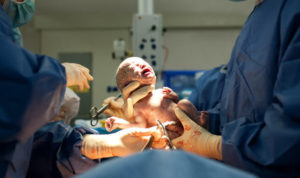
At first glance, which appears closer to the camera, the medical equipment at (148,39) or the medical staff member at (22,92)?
the medical staff member at (22,92)

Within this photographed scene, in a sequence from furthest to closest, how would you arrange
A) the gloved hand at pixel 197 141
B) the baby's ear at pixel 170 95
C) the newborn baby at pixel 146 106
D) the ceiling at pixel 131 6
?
the ceiling at pixel 131 6 → the baby's ear at pixel 170 95 → the newborn baby at pixel 146 106 → the gloved hand at pixel 197 141

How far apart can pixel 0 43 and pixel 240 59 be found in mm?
965

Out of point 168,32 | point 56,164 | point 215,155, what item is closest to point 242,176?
point 215,155

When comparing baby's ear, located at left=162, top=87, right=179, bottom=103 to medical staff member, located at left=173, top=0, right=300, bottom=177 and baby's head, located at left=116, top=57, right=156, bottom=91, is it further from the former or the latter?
medical staff member, located at left=173, top=0, right=300, bottom=177

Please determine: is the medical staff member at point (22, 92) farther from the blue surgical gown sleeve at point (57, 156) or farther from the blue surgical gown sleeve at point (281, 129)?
the blue surgical gown sleeve at point (281, 129)

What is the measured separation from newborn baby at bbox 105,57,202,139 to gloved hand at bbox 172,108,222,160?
0.10 meters

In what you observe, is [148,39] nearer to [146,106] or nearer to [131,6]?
[146,106]

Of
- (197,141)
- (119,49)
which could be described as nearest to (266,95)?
(197,141)

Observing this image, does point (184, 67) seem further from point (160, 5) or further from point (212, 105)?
point (212, 105)

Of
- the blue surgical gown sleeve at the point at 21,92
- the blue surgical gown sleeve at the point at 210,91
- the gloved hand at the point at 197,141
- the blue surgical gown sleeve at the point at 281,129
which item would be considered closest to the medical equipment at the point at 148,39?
the blue surgical gown sleeve at the point at 210,91

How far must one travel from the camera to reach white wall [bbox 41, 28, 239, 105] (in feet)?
18.2

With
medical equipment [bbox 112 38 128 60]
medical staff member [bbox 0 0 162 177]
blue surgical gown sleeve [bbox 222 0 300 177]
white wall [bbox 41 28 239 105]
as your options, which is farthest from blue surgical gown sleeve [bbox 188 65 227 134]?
white wall [bbox 41 28 239 105]

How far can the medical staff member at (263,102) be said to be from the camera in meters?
0.83

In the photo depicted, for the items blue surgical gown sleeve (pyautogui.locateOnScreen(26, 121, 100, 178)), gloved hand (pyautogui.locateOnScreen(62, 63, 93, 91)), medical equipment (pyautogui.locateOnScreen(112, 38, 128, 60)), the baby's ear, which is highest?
gloved hand (pyautogui.locateOnScreen(62, 63, 93, 91))
